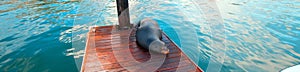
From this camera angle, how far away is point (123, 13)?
5359 mm

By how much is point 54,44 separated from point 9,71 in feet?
5.11

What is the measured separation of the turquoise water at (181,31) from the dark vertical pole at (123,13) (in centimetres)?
126

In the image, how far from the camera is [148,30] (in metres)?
4.72

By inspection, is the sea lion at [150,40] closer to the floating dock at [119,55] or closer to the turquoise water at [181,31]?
the floating dock at [119,55]

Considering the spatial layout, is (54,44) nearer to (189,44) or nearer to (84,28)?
(84,28)

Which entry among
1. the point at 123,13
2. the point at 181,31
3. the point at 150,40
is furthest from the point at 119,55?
the point at 181,31

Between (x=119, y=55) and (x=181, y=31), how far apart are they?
A: 343 centimetres

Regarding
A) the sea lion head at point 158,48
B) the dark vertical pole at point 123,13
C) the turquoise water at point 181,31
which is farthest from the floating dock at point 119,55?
the turquoise water at point 181,31

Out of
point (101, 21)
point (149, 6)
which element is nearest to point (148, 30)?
point (101, 21)

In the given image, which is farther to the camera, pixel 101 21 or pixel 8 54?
pixel 101 21

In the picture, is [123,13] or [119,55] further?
[123,13]

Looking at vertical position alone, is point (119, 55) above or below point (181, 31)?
above

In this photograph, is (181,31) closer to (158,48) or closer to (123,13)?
(123,13)

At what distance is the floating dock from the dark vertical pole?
→ 48 cm
